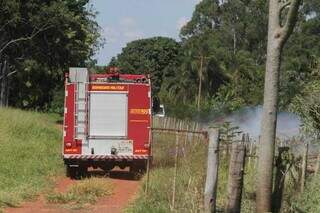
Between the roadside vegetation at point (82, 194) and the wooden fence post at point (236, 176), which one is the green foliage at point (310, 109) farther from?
the roadside vegetation at point (82, 194)

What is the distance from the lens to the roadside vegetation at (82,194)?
14664mm

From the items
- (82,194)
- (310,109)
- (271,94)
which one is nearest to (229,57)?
(82,194)

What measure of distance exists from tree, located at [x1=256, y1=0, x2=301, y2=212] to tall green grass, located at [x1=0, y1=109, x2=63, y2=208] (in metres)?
5.89

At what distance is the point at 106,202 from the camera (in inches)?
591

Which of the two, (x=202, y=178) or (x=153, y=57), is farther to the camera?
(x=153, y=57)

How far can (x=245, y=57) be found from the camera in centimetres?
7125

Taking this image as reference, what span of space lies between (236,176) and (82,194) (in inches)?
270

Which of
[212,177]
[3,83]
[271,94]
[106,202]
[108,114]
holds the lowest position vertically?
[106,202]

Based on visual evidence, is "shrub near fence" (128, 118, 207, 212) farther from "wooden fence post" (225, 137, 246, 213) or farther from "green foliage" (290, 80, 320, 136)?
"green foliage" (290, 80, 320, 136)

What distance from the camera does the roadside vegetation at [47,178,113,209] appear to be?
14664 mm

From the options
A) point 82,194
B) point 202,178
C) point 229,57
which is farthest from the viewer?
point 229,57

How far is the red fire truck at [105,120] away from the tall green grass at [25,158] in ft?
4.36

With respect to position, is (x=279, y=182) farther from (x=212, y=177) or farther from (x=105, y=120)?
(x=105, y=120)

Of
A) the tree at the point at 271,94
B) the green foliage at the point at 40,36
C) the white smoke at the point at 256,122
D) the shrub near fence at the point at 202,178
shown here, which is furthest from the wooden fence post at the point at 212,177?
the green foliage at the point at 40,36
